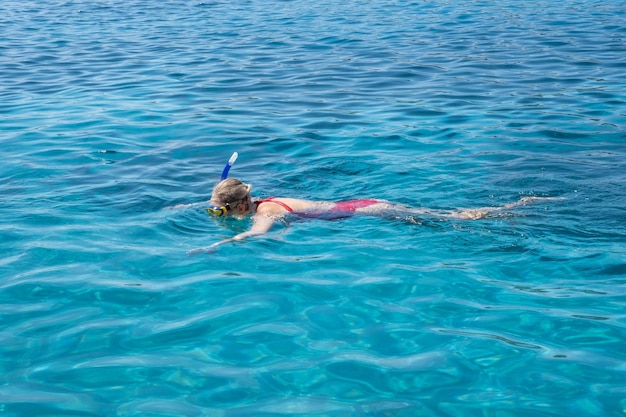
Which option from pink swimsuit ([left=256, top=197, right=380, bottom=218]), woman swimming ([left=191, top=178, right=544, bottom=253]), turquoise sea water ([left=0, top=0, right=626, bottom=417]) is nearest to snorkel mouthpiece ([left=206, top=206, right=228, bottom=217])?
woman swimming ([left=191, top=178, right=544, bottom=253])

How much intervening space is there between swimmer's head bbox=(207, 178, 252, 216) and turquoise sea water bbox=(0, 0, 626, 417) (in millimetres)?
247

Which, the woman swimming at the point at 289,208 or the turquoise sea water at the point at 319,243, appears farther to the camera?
the woman swimming at the point at 289,208

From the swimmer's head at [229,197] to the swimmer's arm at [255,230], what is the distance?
0.18m

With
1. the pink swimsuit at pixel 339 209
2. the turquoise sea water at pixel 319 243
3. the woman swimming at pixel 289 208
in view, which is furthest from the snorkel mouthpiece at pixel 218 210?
the pink swimsuit at pixel 339 209

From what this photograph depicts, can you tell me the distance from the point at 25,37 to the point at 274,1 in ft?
26.9

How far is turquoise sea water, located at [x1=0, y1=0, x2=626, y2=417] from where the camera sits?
493 cm

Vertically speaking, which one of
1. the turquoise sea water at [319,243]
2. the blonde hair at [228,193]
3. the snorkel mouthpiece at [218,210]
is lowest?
the turquoise sea water at [319,243]

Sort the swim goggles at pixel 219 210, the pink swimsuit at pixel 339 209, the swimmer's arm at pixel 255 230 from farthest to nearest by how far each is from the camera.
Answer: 1. the pink swimsuit at pixel 339 209
2. the swim goggles at pixel 219 210
3. the swimmer's arm at pixel 255 230

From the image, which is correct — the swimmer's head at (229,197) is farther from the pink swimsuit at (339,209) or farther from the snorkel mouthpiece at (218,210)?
the pink swimsuit at (339,209)

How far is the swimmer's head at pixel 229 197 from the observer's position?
730 centimetres

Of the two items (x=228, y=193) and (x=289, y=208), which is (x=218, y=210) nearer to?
(x=228, y=193)

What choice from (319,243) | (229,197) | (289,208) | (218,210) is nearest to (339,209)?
(289,208)

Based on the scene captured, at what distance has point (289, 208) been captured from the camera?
24.5ft

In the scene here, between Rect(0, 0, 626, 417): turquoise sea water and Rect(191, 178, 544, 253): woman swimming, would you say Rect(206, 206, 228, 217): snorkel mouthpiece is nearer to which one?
Rect(191, 178, 544, 253): woman swimming
